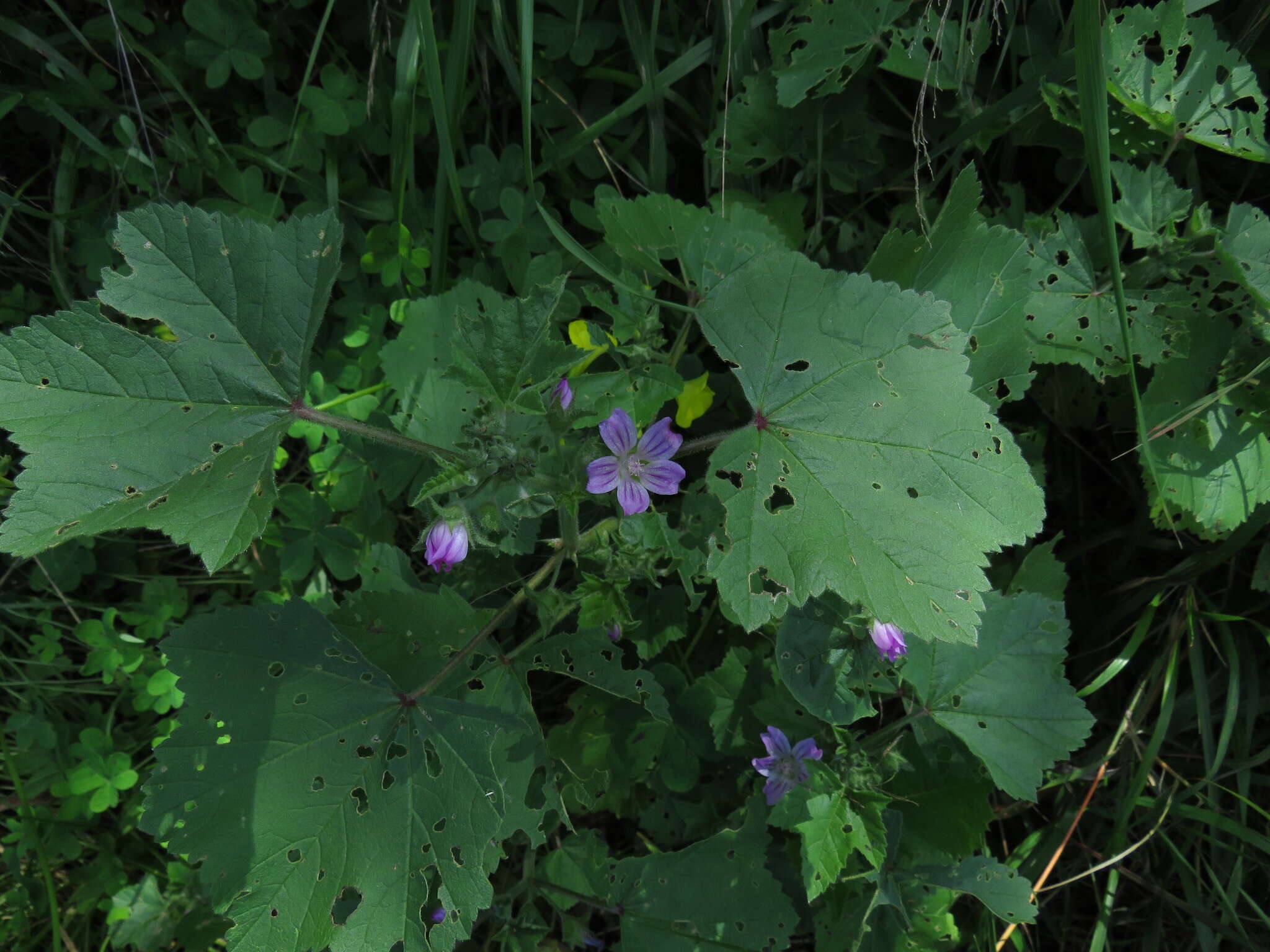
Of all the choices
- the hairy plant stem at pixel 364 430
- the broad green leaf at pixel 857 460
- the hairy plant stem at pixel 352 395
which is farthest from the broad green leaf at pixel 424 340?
the broad green leaf at pixel 857 460

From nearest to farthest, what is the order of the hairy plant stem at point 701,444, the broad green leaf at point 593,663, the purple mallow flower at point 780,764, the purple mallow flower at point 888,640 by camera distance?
1. the hairy plant stem at point 701,444
2. the purple mallow flower at point 888,640
3. the broad green leaf at point 593,663
4. the purple mallow flower at point 780,764

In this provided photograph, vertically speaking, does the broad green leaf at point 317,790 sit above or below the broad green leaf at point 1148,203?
below

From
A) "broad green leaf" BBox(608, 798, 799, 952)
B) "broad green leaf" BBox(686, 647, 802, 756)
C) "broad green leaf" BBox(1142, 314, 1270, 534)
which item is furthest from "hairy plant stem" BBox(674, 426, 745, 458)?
"broad green leaf" BBox(1142, 314, 1270, 534)

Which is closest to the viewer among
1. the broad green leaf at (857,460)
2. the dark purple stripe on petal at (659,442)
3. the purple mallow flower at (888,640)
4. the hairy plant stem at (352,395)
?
the broad green leaf at (857,460)

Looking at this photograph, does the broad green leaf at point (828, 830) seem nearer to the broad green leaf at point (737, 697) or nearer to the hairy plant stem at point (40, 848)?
the broad green leaf at point (737, 697)

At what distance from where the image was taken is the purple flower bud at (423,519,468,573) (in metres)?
2.22

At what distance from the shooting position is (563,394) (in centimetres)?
252

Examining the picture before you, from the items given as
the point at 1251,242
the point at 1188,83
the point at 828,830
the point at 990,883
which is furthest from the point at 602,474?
the point at 1188,83

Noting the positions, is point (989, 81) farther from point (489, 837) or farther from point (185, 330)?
point (489, 837)

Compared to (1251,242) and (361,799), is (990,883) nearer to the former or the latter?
(361,799)

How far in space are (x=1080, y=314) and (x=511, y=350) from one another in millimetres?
2170

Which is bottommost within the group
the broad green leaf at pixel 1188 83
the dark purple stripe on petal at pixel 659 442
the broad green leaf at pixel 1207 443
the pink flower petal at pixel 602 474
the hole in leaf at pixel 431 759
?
the hole in leaf at pixel 431 759

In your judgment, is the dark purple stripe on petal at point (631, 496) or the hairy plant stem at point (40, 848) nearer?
the dark purple stripe on petal at point (631, 496)

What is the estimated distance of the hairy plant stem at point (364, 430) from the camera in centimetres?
244
